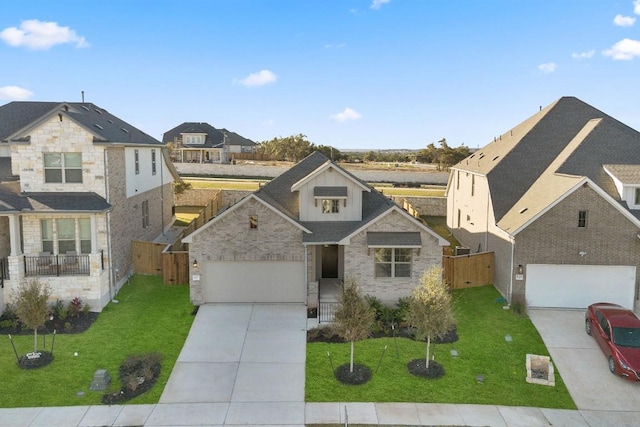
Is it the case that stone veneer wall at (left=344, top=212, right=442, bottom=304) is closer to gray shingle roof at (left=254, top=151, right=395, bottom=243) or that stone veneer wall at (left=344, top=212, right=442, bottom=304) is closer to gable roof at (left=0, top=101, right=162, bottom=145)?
gray shingle roof at (left=254, top=151, right=395, bottom=243)

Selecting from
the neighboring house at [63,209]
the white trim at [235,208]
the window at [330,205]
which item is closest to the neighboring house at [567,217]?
the window at [330,205]

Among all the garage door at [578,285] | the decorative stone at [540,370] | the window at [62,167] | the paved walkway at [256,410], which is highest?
the window at [62,167]

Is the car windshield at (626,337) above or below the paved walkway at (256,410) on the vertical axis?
above

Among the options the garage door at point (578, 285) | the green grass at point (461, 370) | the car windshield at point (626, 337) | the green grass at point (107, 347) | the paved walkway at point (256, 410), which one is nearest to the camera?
the paved walkway at point (256, 410)

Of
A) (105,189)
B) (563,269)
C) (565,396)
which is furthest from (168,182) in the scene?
(565,396)

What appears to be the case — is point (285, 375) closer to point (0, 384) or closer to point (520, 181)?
point (0, 384)

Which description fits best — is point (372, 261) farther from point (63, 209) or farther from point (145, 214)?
point (145, 214)

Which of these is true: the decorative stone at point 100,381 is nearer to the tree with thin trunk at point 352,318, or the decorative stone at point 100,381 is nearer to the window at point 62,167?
the tree with thin trunk at point 352,318
